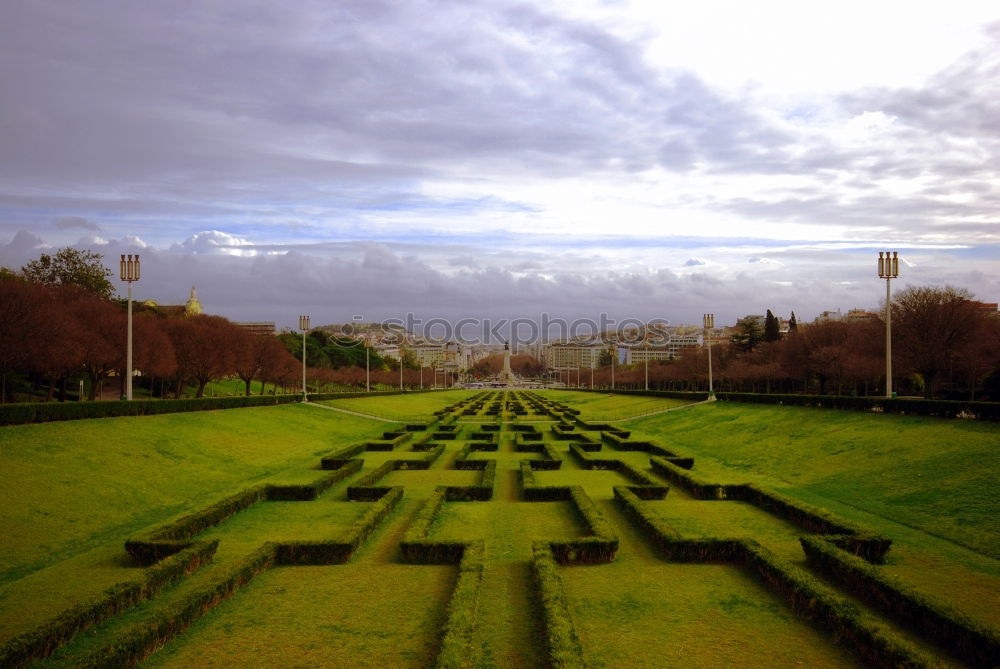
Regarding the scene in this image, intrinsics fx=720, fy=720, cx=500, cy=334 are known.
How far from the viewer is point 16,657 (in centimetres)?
727

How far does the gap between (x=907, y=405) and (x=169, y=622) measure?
22.9 metres

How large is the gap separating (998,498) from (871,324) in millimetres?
36229

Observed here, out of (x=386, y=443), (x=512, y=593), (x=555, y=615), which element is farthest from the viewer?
(x=386, y=443)

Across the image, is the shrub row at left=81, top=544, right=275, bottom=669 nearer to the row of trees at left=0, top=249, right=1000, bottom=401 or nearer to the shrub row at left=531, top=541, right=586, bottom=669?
the shrub row at left=531, top=541, right=586, bottom=669

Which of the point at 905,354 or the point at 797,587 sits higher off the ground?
the point at 905,354

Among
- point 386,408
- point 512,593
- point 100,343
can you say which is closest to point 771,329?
point 386,408

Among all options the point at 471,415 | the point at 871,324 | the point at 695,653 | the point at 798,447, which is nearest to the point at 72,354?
the point at 471,415

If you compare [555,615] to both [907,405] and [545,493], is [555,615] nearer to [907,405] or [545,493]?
[545,493]

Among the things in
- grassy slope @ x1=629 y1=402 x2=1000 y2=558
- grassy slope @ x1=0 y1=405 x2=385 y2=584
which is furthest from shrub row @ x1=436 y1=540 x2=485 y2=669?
grassy slope @ x1=629 y1=402 x2=1000 y2=558

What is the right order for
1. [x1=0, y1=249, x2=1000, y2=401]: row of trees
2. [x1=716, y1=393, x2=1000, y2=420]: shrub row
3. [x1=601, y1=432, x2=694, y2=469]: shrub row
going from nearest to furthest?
[x1=716, y1=393, x2=1000, y2=420]: shrub row, [x1=601, y1=432, x2=694, y2=469]: shrub row, [x1=0, y1=249, x2=1000, y2=401]: row of trees

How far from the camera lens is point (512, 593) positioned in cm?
986

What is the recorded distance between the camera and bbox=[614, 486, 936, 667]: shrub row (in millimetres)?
7339

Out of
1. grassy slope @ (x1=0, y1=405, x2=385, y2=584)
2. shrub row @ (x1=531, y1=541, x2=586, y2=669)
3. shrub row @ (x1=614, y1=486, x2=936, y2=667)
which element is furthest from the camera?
grassy slope @ (x1=0, y1=405, x2=385, y2=584)

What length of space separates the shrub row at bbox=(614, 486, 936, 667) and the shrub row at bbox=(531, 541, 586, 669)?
227 centimetres
